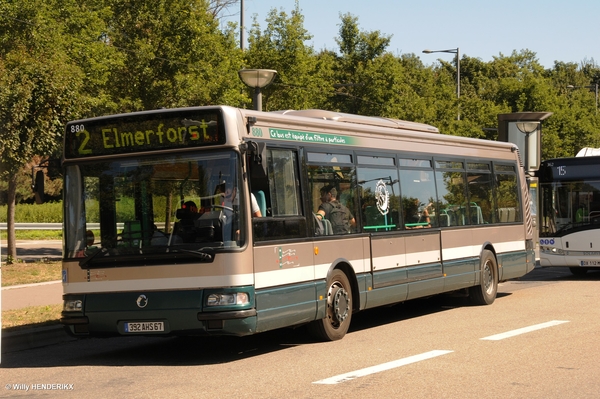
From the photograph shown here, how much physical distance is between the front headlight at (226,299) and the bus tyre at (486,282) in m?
7.44

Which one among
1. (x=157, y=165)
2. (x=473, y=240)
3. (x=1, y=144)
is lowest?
(x=473, y=240)

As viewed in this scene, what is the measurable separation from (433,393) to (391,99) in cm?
2976

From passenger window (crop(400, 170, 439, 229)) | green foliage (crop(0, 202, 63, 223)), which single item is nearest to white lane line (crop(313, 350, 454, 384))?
passenger window (crop(400, 170, 439, 229))

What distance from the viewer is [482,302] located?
16641 mm

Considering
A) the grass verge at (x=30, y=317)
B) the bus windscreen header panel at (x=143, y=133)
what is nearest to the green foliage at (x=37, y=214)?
the grass verge at (x=30, y=317)

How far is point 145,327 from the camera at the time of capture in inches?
406

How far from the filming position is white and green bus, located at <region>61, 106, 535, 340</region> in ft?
33.4

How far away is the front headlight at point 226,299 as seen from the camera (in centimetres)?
1005

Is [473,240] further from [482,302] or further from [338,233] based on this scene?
[338,233]

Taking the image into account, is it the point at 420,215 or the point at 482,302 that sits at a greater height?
the point at 420,215

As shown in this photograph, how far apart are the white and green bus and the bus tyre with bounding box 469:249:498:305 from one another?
391 centimetres

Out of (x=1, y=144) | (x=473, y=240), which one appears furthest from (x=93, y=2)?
(x=473, y=240)

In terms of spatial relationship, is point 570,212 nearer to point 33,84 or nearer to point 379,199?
point 379,199

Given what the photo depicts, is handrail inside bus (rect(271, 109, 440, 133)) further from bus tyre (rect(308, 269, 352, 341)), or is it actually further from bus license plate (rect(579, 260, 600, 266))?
bus license plate (rect(579, 260, 600, 266))
